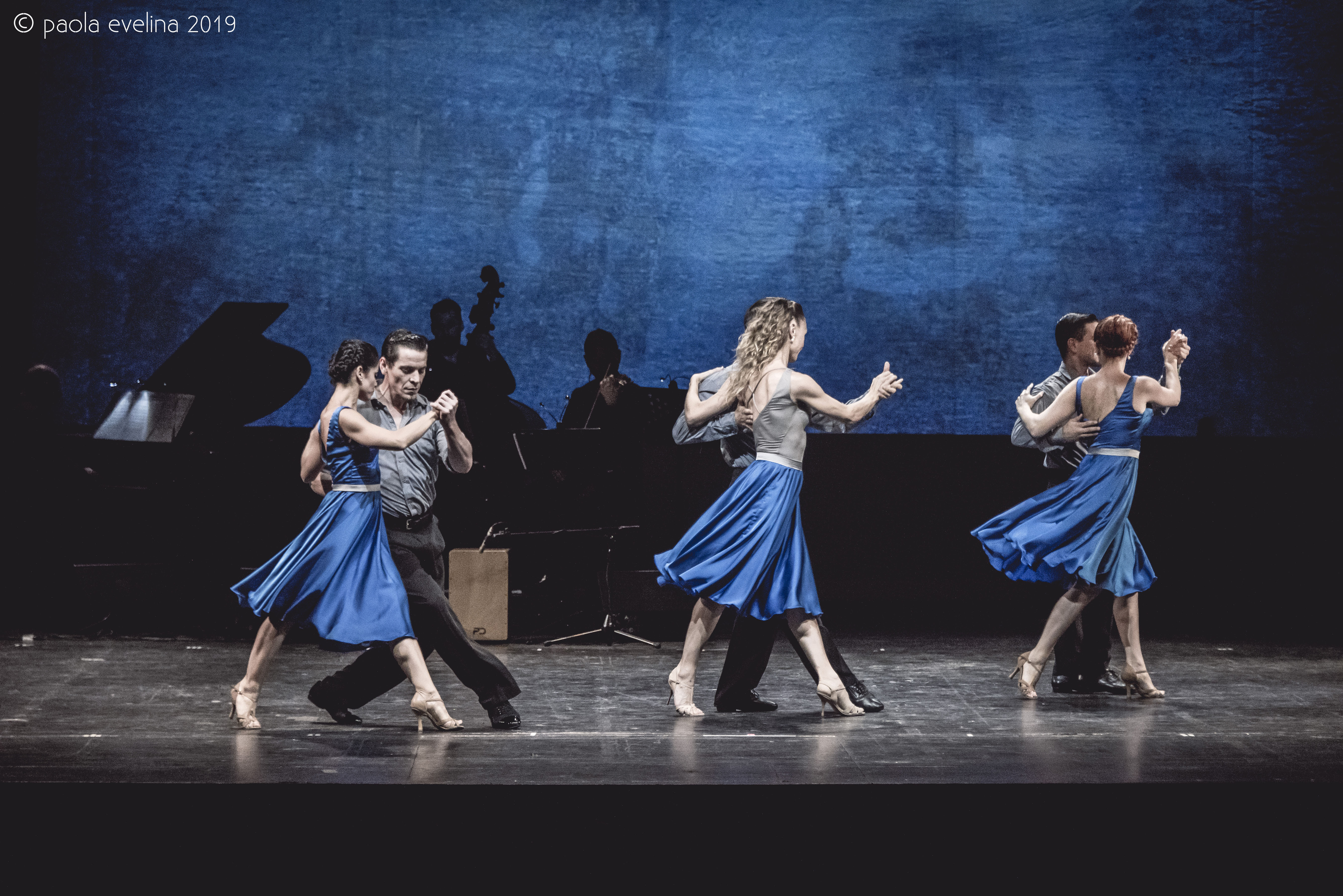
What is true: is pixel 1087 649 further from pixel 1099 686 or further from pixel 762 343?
pixel 762 343

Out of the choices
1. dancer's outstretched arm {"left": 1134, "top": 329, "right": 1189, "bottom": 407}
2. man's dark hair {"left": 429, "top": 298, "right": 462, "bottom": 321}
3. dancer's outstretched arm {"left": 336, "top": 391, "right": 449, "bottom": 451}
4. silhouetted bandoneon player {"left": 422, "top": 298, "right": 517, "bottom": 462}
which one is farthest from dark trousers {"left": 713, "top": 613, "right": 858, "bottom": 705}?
man's dark hair {"left": 429, "top": 298, "right": 462, "bottom": 321}

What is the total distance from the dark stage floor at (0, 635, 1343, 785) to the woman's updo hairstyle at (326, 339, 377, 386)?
124 centimetres

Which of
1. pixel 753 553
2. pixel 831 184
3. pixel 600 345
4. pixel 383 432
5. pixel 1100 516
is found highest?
pixel 831 184

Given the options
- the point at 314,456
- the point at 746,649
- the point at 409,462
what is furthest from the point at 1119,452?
the point at 314,456

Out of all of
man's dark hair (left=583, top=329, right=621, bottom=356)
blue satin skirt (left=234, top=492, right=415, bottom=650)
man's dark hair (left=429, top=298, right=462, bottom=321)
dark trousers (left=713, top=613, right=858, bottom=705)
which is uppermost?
man's dark hair (left=429, top=298, right=462, bottom=321)

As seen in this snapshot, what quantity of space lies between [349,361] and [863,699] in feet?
7.62

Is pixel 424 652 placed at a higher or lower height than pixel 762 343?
lower

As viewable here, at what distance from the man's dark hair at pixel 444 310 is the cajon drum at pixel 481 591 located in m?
1.96

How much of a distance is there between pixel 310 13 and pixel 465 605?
4697mm

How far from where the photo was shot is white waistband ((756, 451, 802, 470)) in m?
5.04

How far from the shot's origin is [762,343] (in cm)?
512

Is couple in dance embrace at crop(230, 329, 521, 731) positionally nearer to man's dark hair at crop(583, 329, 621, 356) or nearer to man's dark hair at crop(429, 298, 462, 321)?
man's dark hair at crop(583, 329, 621, 356)

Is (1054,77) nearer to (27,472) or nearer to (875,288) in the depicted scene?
(875,288)

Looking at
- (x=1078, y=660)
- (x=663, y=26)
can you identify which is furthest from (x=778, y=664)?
(x=663, y=26)
